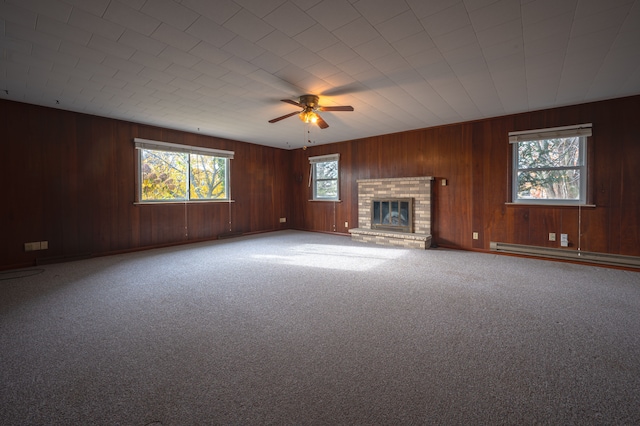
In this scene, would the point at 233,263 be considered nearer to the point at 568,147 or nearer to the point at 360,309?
the point at 360,309

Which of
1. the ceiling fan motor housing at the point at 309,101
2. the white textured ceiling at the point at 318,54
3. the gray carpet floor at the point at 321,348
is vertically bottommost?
the gray carpet floor at the point at 321,348

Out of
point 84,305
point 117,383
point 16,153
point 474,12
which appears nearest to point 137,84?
point 16,153

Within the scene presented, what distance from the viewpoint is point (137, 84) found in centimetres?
343

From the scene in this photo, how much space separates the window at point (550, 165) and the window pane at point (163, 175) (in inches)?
249

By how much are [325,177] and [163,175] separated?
3820mm

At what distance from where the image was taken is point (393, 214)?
5.93m

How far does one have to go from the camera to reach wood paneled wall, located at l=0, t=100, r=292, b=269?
157 inches

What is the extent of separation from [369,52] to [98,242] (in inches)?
206

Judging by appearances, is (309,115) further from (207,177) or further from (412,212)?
(207,177)

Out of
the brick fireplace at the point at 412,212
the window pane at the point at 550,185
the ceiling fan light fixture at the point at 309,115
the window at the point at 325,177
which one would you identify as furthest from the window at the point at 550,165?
the window at the point at 325,177

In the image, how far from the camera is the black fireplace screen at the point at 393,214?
5703 millimetres

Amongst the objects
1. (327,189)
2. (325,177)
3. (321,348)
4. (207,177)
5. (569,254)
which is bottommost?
(321,348)

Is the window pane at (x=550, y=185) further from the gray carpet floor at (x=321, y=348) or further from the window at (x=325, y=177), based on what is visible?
the window at (x=325, y=177)

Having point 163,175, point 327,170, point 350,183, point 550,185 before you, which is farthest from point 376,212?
point 163,175
